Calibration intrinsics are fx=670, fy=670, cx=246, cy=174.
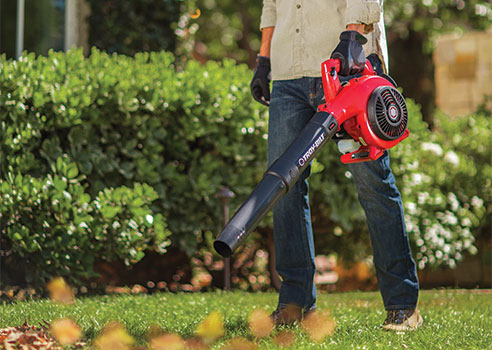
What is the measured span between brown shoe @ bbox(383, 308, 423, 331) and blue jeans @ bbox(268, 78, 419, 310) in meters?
0.03

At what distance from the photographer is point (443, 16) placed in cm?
1045

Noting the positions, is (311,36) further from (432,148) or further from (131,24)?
(131,24)

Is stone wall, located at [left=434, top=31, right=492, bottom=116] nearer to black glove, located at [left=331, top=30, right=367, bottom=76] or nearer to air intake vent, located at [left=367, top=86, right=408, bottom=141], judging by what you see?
air intake vent, located at [left=367, top=86, right=408, bottom=141]

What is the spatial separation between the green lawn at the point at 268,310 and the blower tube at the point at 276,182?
1.56ft

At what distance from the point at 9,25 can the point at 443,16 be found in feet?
22.8

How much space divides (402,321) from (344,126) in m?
0.91

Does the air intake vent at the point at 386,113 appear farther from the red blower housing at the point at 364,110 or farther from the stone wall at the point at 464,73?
the stone wall at the point at 464,73

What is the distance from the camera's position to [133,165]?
14.5 ft

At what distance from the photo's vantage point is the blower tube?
242 cm

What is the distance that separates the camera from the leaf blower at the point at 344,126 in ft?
8.32

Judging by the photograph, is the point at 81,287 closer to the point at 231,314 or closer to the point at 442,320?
the point at 231,314

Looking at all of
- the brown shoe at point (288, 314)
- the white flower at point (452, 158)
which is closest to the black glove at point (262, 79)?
the brown shoe at point (288, 314)

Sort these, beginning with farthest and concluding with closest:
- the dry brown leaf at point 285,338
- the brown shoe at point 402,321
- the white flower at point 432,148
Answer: the white flower at point 432,148, the brown shoe at point 402,321, the dry brown leaf at point 285,338

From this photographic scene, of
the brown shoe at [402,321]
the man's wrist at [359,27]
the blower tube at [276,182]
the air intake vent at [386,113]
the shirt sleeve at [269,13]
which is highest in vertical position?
the shirt sleeve at [269,13]
